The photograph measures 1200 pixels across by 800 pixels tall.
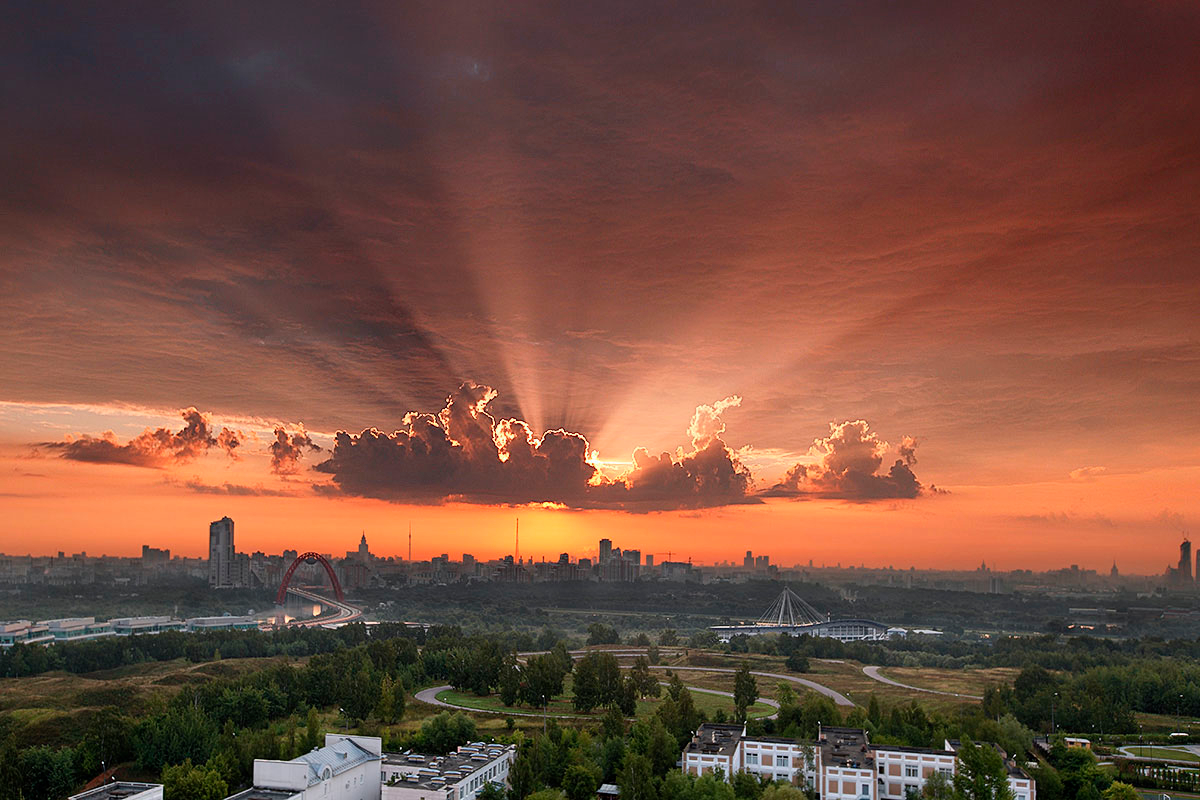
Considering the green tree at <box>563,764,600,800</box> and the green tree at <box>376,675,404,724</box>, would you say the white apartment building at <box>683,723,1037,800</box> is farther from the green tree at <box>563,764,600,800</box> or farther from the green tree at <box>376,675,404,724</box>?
the green tree at <box>376,675,404,724</box>

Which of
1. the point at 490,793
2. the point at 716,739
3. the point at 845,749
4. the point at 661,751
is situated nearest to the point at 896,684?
the point at 845,749

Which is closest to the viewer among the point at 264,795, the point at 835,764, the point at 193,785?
the point at 264,795

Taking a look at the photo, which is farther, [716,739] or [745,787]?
[716,739]

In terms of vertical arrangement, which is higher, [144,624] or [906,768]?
[906,768]

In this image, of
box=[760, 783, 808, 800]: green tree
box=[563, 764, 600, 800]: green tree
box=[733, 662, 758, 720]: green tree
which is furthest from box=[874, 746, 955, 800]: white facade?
box=[733, 662, 758, 720]: green tree

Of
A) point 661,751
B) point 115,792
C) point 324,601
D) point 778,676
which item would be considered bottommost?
point 324,601

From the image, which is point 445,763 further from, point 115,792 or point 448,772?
point 115,792
